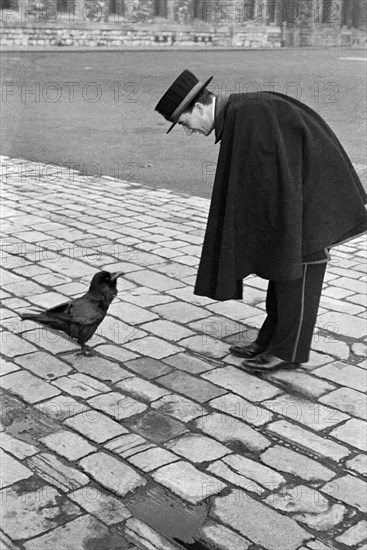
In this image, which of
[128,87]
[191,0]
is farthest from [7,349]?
[191,0]

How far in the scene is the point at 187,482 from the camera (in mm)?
3674

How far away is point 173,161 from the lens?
11039 mm

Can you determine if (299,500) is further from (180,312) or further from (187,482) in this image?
(180,312)

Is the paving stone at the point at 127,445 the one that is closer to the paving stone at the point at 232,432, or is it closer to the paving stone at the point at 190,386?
the paving stone at the point at 232,432

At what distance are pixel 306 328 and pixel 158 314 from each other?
1.33m

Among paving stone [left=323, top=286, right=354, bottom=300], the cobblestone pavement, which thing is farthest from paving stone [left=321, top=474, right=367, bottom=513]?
paving stone [left=323, top=286, right=354, bottom=300]

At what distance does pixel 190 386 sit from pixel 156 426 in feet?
1.67

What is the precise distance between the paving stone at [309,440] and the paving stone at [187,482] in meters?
0.56

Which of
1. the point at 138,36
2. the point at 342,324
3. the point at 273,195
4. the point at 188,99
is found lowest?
the point at 342,324

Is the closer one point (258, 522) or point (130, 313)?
point (258, 522)

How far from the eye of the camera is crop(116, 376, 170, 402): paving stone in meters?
4.49

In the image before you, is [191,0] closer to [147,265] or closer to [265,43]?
[265,43]

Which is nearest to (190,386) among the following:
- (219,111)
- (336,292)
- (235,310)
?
(235,310)

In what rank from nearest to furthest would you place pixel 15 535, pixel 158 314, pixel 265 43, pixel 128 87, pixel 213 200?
pixel 15 535 → pixel 213 200 → pixel 158 314 → pixel 128 87 → pixel 265 43
